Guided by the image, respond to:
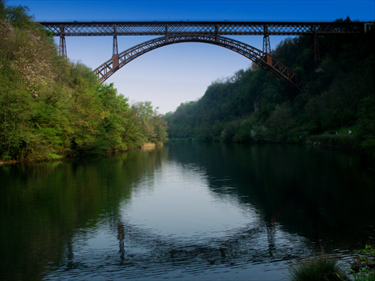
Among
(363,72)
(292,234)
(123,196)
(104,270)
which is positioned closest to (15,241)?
(104,270)

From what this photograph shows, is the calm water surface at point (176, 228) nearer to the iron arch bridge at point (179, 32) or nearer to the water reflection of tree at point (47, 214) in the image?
the water reflection of tree at point (47, 214)

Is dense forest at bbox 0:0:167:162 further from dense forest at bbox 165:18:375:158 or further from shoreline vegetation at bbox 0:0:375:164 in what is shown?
dense forest at bbox 165:18:375:158

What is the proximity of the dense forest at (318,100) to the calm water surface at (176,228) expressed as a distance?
1479 centimetres

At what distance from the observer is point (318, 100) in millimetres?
59938

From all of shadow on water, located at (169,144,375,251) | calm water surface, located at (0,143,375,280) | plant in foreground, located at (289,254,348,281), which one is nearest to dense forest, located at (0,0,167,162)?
calm water surface, located at (0,143,375,280)

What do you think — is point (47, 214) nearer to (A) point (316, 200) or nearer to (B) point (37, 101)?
(A) point (316, 200)

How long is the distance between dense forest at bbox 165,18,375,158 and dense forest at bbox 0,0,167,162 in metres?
27.8

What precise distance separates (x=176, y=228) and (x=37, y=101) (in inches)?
946

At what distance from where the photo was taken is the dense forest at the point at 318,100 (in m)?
47.0

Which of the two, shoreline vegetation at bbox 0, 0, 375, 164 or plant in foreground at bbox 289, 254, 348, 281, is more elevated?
shoreline vegetation at bbox 0, 0, 375, 164

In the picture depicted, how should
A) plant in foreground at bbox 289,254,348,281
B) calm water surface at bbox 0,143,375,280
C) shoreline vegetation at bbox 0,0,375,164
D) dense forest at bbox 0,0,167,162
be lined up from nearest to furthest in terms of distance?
plant in foreground at bbox 289,254,348,281, calm water surface at bbox 0,143,375,280, dense forest at bbox 0,0,167,162, shoreline vegetation at bbox 0,0,375,164

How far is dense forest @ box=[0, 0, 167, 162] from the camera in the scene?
81.1 feet

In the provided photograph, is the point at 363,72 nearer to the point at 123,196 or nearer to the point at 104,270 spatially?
the point at 123,196

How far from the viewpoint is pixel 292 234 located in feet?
26.2
